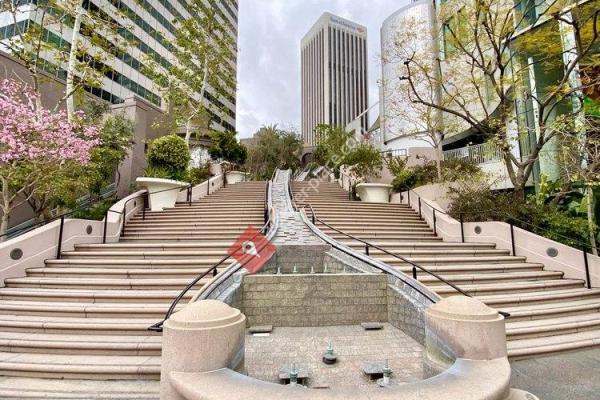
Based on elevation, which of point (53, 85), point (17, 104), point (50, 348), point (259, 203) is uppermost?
point (53, 85)

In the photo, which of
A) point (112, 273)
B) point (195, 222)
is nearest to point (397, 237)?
point (195, 222)

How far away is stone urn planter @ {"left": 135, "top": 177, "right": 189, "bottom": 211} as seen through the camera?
37.7 ft

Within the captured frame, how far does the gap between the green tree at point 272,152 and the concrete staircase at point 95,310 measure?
74.6 ft

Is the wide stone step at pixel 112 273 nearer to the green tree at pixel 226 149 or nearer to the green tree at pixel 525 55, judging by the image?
the green tree at pixel 525 55

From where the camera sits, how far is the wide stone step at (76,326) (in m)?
4.53

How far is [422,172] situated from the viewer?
15.7 metres

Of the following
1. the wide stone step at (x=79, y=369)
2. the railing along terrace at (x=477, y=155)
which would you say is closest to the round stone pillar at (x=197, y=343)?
the wide stone step at (x=79, y=369)

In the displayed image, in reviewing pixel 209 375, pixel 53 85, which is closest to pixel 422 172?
pixel 209 375

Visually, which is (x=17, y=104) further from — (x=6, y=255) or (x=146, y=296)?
(x=146, y=296)

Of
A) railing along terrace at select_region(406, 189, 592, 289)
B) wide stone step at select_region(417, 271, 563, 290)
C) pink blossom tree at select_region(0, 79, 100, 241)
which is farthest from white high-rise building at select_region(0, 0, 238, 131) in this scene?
wide stone step at select_region(417, 271, 563, 290)

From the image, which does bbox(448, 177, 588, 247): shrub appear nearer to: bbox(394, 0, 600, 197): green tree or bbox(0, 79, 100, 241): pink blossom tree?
bbox(394, 0, 600, 197): green tree

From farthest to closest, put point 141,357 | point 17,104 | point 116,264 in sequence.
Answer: point 17,104 < point 116,264 < point 141,357

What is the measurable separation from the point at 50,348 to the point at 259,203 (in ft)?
31.5

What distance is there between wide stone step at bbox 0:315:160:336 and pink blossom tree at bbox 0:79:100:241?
4.62 m
